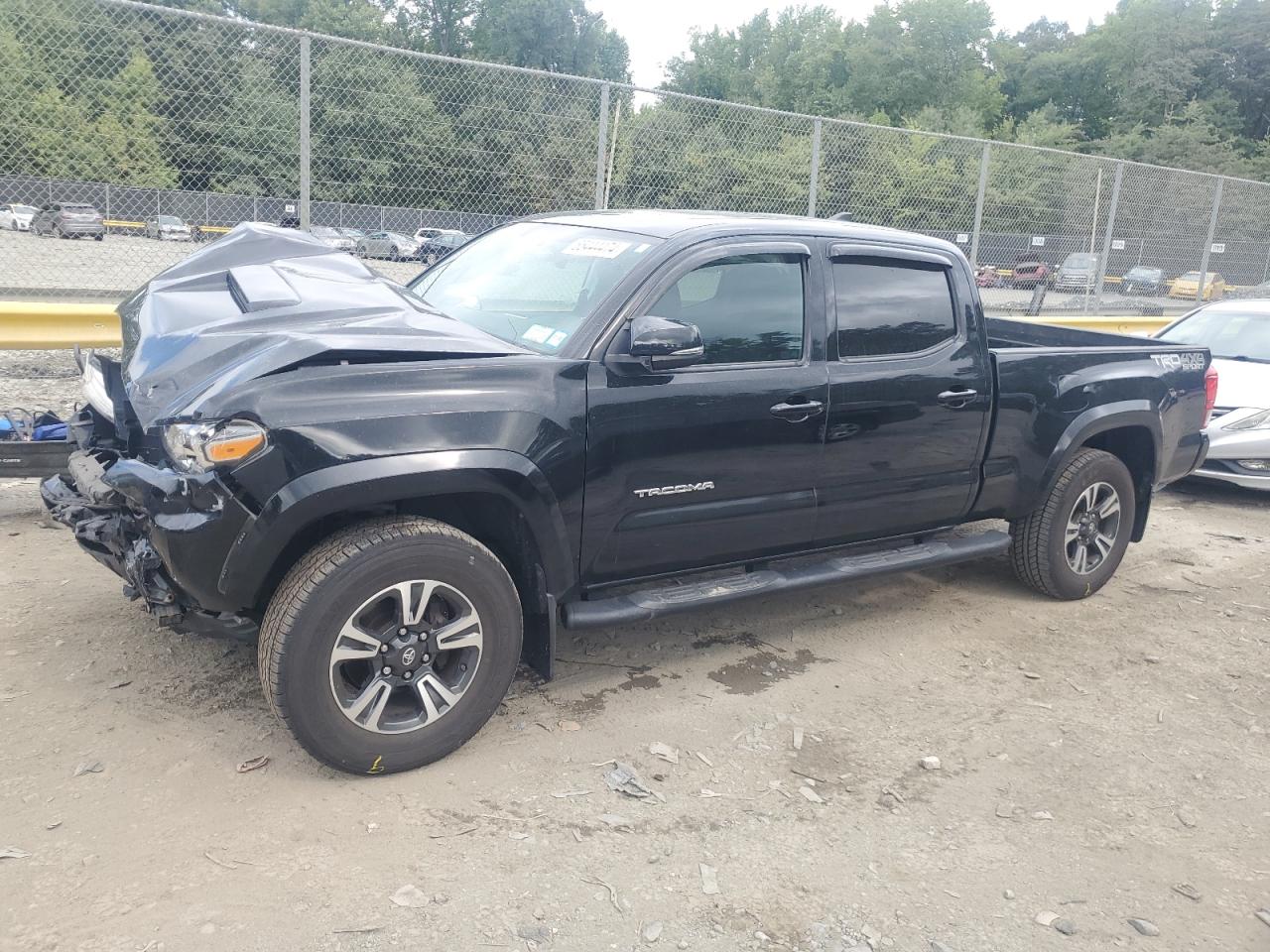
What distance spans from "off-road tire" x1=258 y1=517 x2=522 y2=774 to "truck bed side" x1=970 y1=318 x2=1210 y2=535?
2.63 metres

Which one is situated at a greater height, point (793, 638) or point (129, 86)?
point (129, 86)

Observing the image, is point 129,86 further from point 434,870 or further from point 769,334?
point 434,870

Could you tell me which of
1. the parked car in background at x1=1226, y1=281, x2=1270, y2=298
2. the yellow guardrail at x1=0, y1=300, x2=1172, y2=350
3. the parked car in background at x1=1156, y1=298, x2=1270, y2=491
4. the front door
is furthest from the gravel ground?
the parked car in background at x1=1226, y1=281, x2=1270, y2=298

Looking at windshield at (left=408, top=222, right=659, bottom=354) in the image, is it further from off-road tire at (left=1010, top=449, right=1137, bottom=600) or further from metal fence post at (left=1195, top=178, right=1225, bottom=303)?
metal fence post at (left=1195, top=178, right=1225, bottom=303)

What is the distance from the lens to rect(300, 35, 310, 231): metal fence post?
6.79 meters

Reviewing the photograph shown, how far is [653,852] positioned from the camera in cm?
300

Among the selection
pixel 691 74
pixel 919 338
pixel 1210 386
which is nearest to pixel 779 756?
pixel 919 338

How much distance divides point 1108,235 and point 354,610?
12.2 metres

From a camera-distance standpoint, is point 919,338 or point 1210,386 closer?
point 919,338

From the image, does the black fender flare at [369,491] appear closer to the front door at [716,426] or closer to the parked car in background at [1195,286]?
the front door at [716,426]

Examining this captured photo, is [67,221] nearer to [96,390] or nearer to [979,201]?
[96,390]

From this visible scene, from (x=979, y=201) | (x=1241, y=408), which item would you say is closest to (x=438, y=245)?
(x=1241, y=408)

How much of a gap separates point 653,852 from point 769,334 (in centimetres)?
205

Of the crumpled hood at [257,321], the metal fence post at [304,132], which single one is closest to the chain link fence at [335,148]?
the metal fence post at [304,132]
